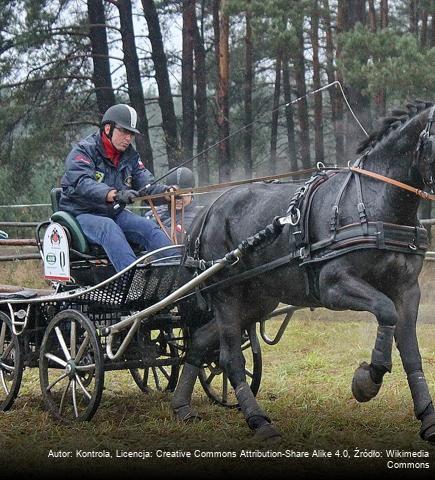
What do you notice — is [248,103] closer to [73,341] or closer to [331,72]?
[331,72]

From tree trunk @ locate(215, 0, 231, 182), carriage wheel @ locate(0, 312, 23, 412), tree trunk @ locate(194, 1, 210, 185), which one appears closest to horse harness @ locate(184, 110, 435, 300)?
carriage wheel @ locate(0, 312, 23, 412)

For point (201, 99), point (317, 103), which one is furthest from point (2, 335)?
point (317, 103)

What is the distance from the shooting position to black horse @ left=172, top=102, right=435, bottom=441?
15.9 feet

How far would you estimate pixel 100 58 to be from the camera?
60.3ft

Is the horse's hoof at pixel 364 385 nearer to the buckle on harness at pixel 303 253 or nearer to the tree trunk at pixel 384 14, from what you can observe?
the buckle on harness at pixel 303 253

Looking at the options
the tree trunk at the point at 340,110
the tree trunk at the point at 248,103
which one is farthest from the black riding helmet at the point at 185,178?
the tree trunk at the point at 248,103

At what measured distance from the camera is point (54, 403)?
6047mm

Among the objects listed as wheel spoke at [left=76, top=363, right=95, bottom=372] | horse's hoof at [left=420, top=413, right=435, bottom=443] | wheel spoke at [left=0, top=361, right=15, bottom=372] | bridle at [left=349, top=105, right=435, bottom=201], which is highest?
bridle at [left=349, top=105, right=435, bottom=201]

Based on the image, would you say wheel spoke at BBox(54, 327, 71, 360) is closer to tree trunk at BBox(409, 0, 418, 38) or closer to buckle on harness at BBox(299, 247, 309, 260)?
buckle on harness at BBox(299, 247, 309, 260)

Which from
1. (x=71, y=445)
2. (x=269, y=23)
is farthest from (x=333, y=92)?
(x=71, y=445)

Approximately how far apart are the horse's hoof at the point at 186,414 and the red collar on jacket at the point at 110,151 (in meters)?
1.76

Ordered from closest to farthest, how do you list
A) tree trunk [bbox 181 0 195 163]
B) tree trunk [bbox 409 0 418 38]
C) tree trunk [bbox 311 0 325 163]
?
tree trunk [bbox 181 0 195 163] → tree trunk [bbox 311 0 325 163] → tree trunk [bbox 409 0 418 38]

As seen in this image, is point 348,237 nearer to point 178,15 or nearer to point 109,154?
point 109,154

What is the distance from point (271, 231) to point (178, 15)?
15.5 m
